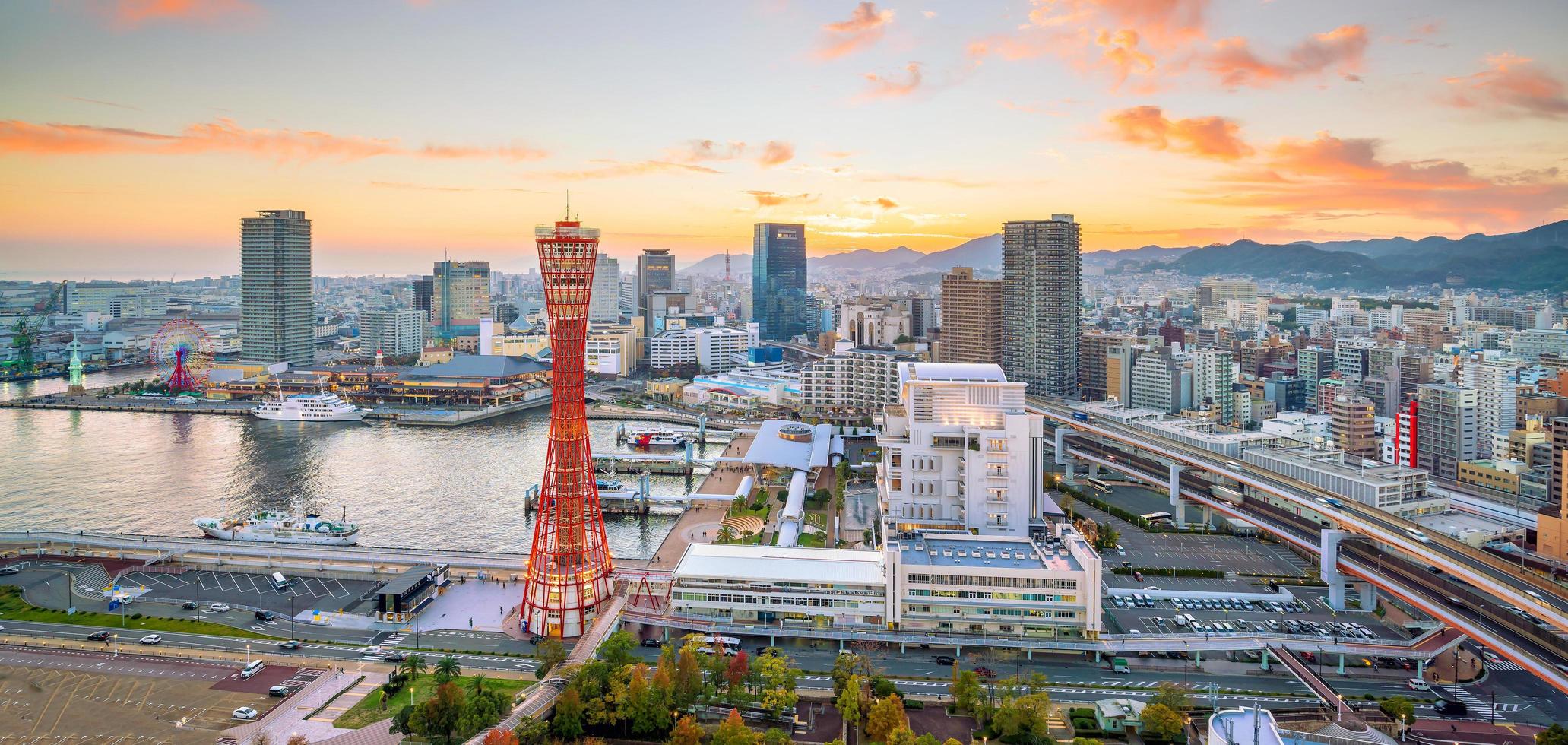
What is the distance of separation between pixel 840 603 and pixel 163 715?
25.3 ft

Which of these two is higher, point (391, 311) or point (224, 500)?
point (391, 311)

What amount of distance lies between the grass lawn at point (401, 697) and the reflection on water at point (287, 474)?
235 inches

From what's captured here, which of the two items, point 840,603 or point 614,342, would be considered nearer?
point 840,603

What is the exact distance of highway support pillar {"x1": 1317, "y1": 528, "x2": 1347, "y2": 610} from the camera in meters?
13.8

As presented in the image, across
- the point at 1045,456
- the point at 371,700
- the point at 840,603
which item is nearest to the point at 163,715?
the point at 371,700

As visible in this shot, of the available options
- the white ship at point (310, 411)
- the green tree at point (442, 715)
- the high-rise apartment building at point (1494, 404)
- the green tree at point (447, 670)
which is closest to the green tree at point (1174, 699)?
the green tree at point (442, 715)

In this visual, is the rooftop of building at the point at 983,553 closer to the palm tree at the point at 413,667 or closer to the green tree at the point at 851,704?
the green tree at the point at 851,704

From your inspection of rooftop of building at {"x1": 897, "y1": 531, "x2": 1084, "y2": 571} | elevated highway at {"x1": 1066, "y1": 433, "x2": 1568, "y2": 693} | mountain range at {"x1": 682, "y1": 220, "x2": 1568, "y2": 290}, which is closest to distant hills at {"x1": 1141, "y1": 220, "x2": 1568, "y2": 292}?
mountain range at {"x1": 682, "y1": 220, "x2": 1568, "y2": 290}

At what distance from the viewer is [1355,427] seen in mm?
24547

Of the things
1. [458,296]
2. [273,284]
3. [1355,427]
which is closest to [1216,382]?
[1355,427]

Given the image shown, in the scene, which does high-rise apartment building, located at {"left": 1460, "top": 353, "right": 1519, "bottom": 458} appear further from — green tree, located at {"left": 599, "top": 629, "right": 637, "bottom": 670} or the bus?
green tree, located at {"left": 599, "top": 629, "right": 637, "bottom": 670}

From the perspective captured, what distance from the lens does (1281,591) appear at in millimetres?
14297

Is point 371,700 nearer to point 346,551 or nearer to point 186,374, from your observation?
point 346,551

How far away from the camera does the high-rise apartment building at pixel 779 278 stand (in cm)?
6394
